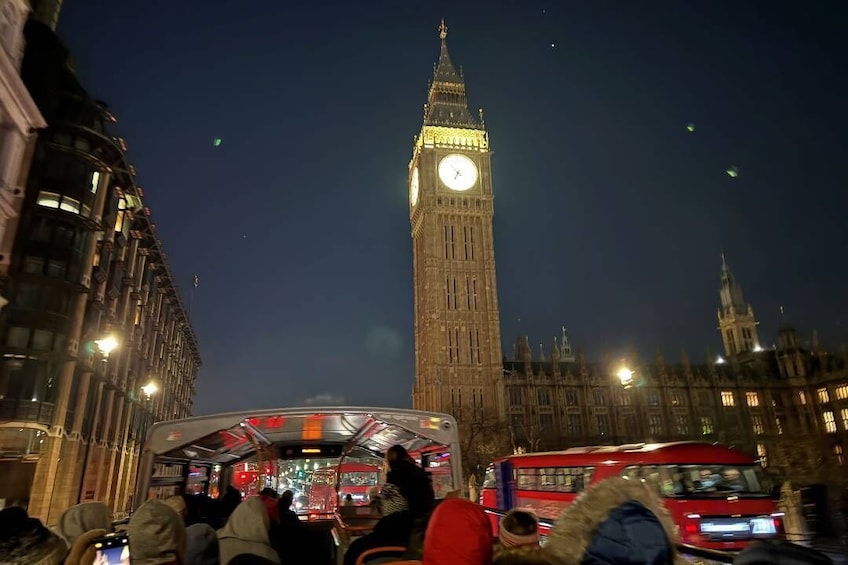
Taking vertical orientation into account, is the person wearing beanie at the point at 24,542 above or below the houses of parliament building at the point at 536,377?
below

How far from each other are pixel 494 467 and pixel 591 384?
57.5 m

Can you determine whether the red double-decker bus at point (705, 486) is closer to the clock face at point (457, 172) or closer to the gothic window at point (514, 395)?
the gothic window at point (514, 395)

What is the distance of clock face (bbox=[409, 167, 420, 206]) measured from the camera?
290ft

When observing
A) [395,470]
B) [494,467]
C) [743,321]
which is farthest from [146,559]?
[743,321]

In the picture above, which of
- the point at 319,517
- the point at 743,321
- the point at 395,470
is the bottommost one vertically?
the point at 319,517

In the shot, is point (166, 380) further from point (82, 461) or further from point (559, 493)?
point (559, 493)

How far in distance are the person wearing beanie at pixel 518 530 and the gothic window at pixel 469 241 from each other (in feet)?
254

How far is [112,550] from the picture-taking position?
3783mm

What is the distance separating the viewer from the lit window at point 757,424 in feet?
269

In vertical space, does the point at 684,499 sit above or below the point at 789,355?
below

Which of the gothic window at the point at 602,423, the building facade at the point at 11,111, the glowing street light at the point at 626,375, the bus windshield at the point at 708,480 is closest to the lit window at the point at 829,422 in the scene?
the gothic window at the point at 602,423

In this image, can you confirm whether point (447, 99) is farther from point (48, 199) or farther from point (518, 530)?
point (518, 530)

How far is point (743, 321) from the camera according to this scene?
A: 111 metres

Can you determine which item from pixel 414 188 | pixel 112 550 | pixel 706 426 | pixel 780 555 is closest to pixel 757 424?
pixel 706 426
